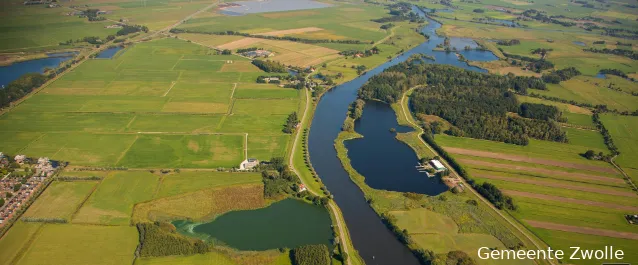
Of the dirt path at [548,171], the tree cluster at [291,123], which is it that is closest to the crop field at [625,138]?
the dirt path at [548,171]

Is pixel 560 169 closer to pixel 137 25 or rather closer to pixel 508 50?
pixel 508 50

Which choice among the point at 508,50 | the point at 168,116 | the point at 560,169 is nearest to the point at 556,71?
the point at 508,50

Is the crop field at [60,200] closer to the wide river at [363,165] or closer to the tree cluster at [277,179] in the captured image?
the tree cluster at [277,179]

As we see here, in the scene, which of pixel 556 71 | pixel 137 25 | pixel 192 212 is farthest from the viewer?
pixel 137 25

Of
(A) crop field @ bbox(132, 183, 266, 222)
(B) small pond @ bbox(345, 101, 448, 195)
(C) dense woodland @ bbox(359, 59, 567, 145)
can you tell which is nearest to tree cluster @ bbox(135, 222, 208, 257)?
(A) crop field @ bbox(132, 183, 266, 222)

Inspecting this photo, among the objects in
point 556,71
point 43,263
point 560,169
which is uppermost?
point 556,71

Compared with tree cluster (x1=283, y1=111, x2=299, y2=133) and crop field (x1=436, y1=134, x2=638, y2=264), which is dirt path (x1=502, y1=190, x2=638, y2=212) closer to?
crop field (x1=436, y1=134, x2=638, y2=264)
